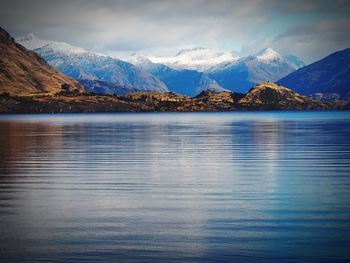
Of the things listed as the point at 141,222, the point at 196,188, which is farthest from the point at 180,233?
the point at 196,188

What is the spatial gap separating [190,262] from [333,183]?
2290 cm

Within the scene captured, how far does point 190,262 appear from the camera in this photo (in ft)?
65.7

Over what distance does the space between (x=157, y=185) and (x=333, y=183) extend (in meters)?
13.5

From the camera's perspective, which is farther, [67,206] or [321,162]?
[321,162]

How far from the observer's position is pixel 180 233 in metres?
24.3

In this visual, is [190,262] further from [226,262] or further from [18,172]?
[18,172]

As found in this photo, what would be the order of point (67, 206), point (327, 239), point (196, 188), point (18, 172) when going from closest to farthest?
point (327, 239), point (67, 206), point (196, 188), point (18, 172)

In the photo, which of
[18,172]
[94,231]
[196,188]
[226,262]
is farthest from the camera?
[18,172]

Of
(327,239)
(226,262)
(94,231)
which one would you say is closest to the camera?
(226,262)

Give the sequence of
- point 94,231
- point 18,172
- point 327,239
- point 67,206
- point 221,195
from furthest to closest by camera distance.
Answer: point 18,172, point 221,195, point 67,206, point 94,231, point 327,239

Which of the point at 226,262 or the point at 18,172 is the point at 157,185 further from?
the point at 226,262

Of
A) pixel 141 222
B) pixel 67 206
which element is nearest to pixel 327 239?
pixel 141 222

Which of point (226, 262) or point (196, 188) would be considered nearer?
point (226, 262)

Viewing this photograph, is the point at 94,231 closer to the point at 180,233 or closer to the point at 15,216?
the point at 180,233
